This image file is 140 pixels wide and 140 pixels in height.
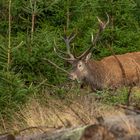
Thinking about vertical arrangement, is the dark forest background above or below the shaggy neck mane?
above

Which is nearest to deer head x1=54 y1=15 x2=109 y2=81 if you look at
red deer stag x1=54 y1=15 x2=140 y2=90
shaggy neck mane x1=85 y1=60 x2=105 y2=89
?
red deer stag x1=54 y1=15 x2=140 y2=90

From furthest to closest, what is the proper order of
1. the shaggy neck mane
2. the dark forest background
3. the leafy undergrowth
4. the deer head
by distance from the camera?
1. the shaggy neck mane
2. the deer head
3. the dark forest background
4. the leafy undergrowth

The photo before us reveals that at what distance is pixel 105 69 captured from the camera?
570 inches

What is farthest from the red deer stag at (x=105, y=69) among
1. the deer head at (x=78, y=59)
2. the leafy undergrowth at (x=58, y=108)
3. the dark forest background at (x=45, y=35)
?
the leafy undergrowth at (x=58, y=108)

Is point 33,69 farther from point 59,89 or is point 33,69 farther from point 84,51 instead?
point 84,51

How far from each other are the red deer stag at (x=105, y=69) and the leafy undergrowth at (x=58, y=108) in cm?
266

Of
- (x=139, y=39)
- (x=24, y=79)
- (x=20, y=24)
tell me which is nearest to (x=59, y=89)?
(x=24, y=79)

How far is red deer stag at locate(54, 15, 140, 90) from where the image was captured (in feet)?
44.9

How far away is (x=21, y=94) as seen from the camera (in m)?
9.52

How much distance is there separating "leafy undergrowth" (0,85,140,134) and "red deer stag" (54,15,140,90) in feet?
8.74

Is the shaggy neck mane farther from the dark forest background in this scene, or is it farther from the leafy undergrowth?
the leafy undergrowth

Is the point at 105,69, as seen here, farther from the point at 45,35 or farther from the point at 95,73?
the point at 45,35

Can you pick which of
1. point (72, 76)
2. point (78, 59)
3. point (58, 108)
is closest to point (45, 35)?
point (72, 76)

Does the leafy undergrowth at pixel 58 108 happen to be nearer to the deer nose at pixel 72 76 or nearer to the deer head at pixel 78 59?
Result: the deer nose at pixel 72 76
